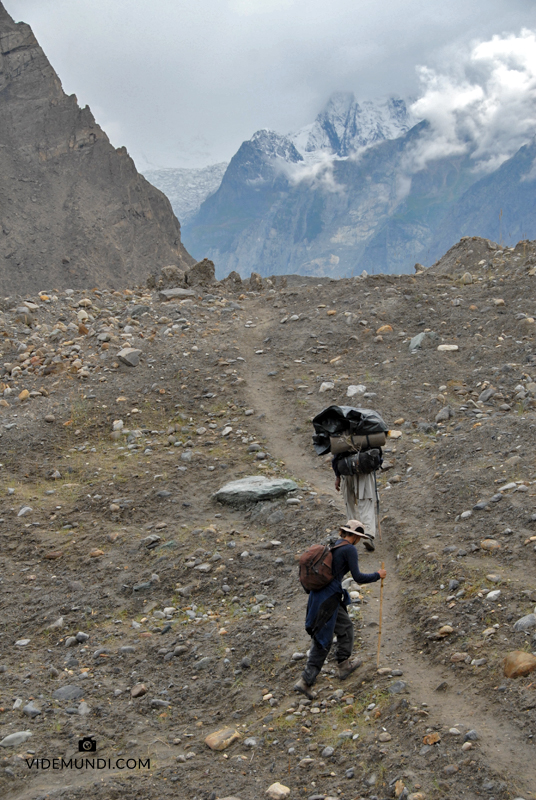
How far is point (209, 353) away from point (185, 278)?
289 inches

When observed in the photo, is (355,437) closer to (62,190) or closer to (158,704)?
(158,704)

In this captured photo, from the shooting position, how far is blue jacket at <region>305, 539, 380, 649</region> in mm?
5645

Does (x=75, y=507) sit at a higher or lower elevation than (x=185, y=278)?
lower

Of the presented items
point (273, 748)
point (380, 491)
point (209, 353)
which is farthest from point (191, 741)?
point (209, 353)

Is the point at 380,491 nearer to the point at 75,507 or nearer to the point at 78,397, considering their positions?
the point at 75,507

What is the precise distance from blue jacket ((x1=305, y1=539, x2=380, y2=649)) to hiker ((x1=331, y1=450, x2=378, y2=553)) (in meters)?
2.30

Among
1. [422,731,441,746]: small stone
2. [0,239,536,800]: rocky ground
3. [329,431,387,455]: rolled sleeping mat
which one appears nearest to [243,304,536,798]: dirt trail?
[0,239,536,800]: rocky ground

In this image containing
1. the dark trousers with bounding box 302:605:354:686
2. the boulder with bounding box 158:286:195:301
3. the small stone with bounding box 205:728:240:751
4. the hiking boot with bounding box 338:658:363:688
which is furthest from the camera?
the boulder with bounding box 158:286:195:301

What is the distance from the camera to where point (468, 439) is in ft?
33.4

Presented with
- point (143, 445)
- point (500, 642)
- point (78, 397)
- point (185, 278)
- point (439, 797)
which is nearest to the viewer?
point (439, 797)

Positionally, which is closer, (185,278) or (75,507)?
(75,507)

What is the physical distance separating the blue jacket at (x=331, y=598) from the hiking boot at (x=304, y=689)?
0.41 metres

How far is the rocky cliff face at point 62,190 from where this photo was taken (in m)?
78.9

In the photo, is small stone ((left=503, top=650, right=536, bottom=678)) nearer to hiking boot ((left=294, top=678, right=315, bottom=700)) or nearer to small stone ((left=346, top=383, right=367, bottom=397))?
hiking boot ((left=294, top=678, right=315, bottom=700))
